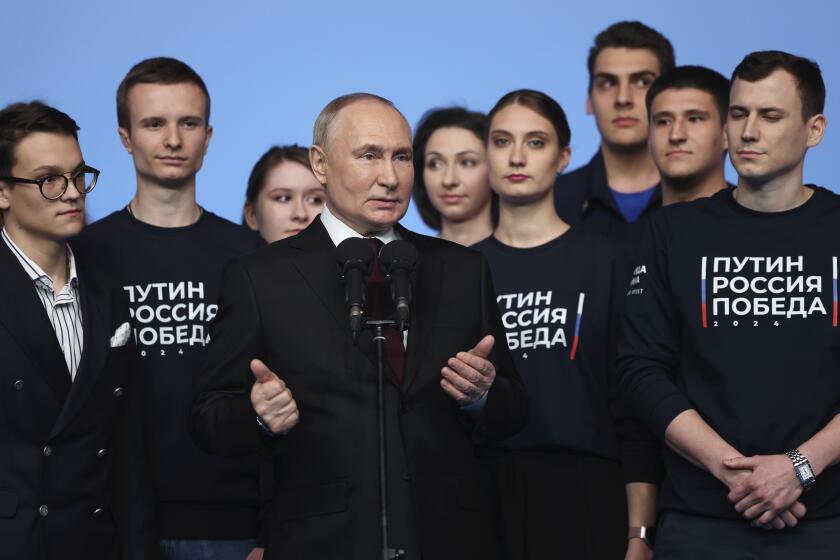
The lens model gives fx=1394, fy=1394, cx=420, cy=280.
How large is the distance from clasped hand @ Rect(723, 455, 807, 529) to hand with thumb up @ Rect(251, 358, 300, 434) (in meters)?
1.04

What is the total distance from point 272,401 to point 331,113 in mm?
835

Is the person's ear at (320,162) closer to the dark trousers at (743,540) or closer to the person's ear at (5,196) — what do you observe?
the person's ear at (5,196)

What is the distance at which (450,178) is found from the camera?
4746 millimetres

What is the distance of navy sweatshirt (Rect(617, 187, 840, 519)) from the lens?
10.7ft

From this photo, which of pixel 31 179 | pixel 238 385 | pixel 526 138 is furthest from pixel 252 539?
pixel 526 138

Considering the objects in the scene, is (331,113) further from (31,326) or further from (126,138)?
(126,138)

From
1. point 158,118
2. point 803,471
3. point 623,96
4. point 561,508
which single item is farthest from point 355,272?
point 623,96

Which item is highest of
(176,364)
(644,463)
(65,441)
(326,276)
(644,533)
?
(326,276)

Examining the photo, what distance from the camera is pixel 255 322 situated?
3.13m

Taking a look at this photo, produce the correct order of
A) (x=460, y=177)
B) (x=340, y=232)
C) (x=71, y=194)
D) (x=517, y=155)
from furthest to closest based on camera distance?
(x=460, y=177), (x=517, y=155), (x=71, y=194), (x=340, y=232)

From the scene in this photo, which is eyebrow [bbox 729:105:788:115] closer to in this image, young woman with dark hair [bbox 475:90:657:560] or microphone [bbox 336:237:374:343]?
young woman with dark hair [bbox 475:90:657:560]

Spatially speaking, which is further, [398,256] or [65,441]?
[65,441]

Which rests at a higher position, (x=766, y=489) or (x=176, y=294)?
(x=176, y=294)

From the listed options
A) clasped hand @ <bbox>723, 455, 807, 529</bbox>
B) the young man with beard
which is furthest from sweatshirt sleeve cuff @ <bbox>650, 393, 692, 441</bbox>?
the young man with beard
